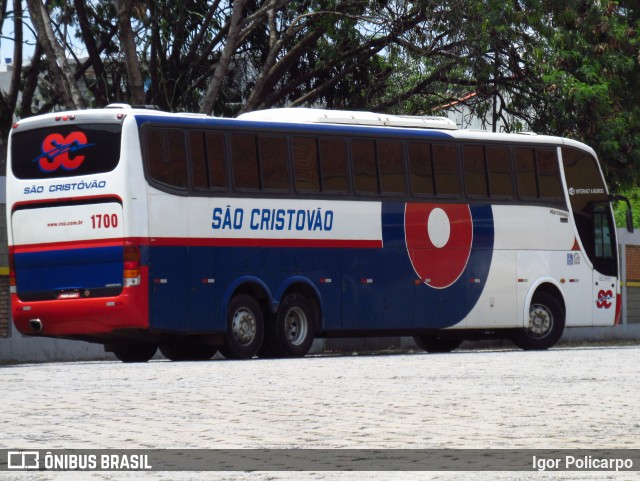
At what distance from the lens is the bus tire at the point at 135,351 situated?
23652 millimetres

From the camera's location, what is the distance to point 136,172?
68.9ft

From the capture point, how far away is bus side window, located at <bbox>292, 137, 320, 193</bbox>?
23109 millimetres

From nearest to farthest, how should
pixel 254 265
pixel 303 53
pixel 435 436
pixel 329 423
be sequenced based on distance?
pixel 435 436, pixel 329 423, pixel 254 265, pixel 303 53

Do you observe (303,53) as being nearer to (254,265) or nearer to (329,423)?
(254,265)

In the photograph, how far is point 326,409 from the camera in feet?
39.3

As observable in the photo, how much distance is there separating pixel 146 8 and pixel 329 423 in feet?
67.0

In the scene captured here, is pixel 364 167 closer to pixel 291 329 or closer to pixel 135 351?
pixel 291 329

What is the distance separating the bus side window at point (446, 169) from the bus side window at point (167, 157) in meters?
4.90

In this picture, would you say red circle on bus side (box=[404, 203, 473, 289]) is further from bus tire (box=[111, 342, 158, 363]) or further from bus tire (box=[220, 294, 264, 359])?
bus tire (box=[111, 342, 158, 363])

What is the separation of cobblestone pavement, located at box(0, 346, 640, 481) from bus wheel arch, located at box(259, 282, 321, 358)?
14.0 ft

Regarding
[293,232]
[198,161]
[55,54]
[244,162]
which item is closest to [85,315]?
[198,161]

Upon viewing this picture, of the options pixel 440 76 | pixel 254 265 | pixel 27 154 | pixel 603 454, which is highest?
pixel 440 76

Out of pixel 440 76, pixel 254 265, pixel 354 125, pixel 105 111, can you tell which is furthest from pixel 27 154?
pixel 440 76

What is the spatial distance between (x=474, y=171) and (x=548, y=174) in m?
1.73
